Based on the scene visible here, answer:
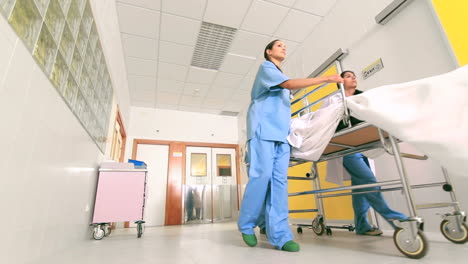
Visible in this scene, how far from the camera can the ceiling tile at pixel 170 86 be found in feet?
14.3

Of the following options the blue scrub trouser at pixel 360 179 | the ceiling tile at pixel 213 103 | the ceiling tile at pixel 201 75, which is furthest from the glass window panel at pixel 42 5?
the ceiling tile at pixel 213 103

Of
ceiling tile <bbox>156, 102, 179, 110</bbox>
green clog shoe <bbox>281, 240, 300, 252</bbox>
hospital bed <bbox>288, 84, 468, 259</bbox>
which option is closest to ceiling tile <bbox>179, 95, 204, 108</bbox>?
ceiling tile <bbox>156, 102, 179, 110</bbox>

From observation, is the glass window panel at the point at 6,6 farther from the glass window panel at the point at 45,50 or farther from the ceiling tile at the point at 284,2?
the ceiling tile at the point at 284,2

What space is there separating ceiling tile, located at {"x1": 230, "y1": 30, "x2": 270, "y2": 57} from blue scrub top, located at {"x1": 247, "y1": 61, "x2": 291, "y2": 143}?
6.62 feet

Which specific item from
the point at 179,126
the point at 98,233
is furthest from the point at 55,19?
the point at 179,126

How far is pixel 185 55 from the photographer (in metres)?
3.66

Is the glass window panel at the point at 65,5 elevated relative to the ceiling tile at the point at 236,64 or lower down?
lower down

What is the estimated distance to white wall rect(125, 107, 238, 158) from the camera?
519cm

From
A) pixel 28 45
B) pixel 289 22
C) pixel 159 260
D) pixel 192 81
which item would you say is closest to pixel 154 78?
pixel 192 81

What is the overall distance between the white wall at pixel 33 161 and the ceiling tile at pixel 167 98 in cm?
310

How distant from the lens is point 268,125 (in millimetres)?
1422

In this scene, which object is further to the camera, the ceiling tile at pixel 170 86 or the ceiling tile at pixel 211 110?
the ceiling tile at pixel 211 110

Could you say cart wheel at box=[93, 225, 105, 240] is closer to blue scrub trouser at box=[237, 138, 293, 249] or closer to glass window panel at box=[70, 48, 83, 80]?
glass window panel at box=[70, 48, 83, 80]

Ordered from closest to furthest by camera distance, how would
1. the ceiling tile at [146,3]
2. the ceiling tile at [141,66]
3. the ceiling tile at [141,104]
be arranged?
the ceiling tile at [146,3], the ceiling tile at [141,66], the ceiling tile at [141,104]
